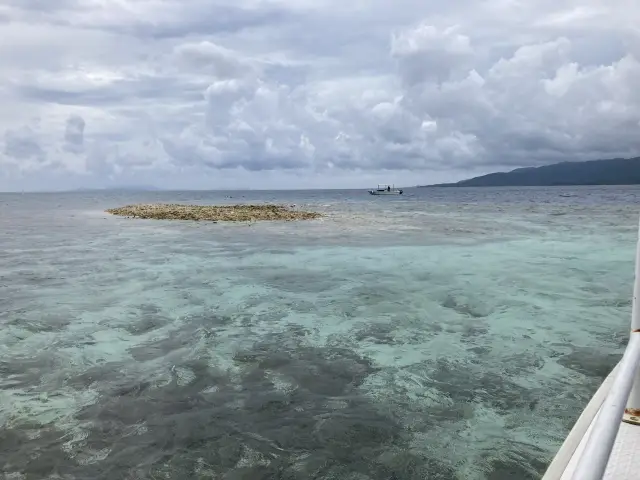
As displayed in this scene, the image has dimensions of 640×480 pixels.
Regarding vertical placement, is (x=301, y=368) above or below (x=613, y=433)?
below

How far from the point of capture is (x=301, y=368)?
1074 centimetres

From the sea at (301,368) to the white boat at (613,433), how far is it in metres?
2.68

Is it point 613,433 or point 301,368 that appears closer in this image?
point 613,433

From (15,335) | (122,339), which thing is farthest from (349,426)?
(15,335)

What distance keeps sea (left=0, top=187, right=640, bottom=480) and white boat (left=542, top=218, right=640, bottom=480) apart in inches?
106

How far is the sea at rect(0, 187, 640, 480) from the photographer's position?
7.34 m

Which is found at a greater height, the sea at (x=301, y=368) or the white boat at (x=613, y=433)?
the white boat at (x=613, y=433)

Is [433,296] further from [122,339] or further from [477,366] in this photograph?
[122,339]

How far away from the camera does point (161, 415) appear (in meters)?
8.52

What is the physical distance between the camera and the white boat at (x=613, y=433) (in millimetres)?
2105

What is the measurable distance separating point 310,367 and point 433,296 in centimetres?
828

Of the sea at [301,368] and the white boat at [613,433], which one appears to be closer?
the white boat at [613,433]

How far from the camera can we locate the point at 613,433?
225cm

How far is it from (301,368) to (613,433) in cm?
887
